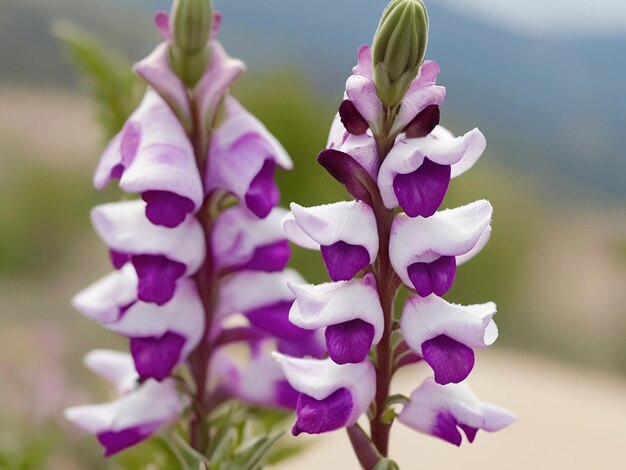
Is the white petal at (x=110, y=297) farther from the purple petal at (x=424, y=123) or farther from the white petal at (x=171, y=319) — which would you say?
the purple petal at (x=424, y=123)

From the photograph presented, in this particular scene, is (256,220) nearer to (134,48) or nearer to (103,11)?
(134,48)

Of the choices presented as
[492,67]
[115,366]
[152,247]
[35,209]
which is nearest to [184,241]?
[152,247]

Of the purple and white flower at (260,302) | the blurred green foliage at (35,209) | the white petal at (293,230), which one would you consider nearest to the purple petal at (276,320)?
the purple and white flower at (260,302)

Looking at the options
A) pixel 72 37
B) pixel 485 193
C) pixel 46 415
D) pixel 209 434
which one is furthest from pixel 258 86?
pixel 209 434

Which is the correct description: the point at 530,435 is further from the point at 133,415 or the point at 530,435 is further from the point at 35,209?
the point at 35,209

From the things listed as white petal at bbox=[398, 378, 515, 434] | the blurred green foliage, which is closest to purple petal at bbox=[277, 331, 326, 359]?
white petal at bbox=[398, 378, 515, 434]

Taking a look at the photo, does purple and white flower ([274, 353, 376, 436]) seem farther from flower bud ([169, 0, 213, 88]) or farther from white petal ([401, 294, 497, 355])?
flower bud ([169, 0, 213, 88])

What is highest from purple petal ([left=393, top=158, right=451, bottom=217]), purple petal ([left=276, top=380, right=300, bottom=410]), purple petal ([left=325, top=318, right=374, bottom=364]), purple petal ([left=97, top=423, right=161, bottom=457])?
purple petal ([left=393, top=158, right=451, bottom=217])
